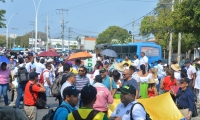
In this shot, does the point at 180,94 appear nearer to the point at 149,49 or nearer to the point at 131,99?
the point at 131,99

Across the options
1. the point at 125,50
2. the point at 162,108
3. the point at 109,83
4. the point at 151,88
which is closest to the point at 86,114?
the point at 162,108

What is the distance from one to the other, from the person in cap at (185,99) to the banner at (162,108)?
11cm

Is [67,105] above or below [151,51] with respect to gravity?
below

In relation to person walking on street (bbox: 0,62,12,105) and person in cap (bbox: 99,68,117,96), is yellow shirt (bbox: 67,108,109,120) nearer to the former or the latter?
person in cap (bbox: 99,68,117,96)

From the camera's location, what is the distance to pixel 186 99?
893 centimetres

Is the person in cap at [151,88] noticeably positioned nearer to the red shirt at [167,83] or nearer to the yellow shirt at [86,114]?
the red shirt at [167,83]

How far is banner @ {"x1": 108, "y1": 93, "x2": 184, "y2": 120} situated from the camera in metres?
8.96

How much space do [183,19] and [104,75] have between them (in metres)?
9.95

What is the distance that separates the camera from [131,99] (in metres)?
6.05

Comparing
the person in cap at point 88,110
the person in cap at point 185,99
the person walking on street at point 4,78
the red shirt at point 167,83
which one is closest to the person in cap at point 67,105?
the person in cap at point 88,110

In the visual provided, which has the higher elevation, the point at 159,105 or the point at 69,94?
the point at 69,94

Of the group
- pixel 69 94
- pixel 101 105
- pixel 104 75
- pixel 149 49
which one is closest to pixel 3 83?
pixel 104 75

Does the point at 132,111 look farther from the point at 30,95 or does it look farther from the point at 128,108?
the point at 30,95

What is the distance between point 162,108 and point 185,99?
61cm
